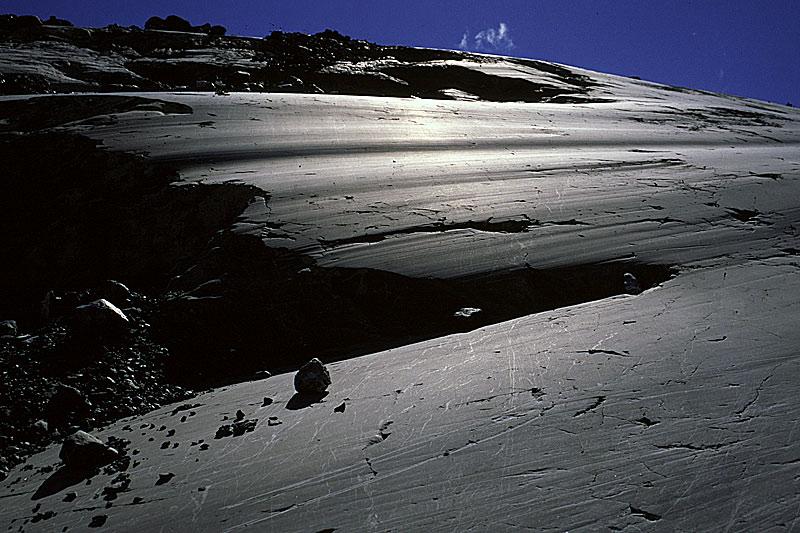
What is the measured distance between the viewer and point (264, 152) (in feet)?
8.09

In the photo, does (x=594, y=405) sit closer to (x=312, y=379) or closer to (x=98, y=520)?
(x=312, y=379)

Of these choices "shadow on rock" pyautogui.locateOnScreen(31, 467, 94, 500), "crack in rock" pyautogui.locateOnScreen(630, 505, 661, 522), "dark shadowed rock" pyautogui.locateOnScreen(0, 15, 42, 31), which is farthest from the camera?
"dark shadowed rock" pyautogui.locateOnScreen(0, 15, 42, 31)

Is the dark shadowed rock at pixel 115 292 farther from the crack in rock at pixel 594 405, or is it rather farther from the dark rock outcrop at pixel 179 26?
the dark rock outcrop at pixel 179 26

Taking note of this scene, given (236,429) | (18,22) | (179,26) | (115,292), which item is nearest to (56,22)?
(18,22)

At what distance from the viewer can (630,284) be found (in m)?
1.65

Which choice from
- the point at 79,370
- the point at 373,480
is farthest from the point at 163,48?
the point at 373,480

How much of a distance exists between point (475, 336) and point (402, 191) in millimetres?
859

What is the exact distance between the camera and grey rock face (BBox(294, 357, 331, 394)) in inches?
49.4

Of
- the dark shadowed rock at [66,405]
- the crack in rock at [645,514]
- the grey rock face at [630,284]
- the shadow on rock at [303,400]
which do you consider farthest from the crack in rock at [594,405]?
the dark shadowed rock at [66,405]

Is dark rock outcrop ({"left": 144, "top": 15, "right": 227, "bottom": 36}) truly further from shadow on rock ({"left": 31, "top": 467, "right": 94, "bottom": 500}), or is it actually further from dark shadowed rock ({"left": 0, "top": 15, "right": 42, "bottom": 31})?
shadow on rock ({"left": 31, "top": 467, "right": 94, "bottom": 500})

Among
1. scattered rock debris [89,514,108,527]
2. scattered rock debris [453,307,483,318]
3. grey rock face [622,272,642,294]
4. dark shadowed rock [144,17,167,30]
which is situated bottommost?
scattered rock debris [89,514,108,527]

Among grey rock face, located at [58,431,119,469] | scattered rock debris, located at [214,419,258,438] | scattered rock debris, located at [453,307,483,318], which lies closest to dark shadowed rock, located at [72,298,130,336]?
grey rock face, located at [58,431,119,469]

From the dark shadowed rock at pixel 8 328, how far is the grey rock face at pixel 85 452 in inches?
26.8

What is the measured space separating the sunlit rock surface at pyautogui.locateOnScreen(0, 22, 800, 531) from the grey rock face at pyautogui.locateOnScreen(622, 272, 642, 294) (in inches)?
1.0
